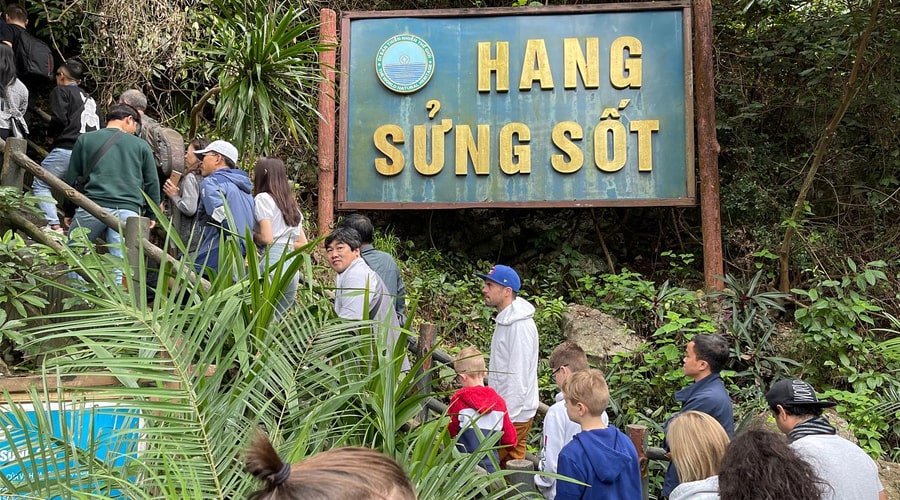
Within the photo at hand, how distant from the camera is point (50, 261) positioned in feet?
13.8

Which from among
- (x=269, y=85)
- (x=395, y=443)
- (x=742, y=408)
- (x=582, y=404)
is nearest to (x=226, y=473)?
(x=395, y=443)

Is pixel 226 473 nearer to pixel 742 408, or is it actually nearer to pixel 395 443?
pixel 395 443

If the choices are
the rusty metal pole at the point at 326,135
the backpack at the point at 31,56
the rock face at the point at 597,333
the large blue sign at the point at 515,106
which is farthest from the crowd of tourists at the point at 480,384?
the rock face at the point at 597,333

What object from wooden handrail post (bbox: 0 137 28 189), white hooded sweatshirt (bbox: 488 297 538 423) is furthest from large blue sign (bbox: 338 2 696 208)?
white hooded sweatshirt (bbox: 488 297 538 423)

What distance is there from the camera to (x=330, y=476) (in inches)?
45.4

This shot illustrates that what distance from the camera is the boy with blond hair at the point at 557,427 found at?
380cm

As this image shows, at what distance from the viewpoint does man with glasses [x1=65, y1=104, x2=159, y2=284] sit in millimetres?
4934

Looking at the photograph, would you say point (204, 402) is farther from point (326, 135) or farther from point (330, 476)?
point (326, 135)

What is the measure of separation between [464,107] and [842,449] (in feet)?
16.8

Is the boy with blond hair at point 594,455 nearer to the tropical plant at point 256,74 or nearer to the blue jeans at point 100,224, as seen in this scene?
the blue jeans at point 100,224

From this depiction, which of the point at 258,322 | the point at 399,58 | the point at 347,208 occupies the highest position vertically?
the point at 399,58

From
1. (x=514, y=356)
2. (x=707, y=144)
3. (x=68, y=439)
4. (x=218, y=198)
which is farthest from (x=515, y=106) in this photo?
(x=68, y=439)

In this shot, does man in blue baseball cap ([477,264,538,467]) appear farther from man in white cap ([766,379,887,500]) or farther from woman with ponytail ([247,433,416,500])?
woman with ponytail ([247,433,416,500])

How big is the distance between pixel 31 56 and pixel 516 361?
507 centimetres
